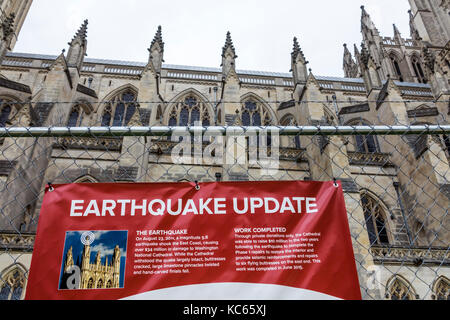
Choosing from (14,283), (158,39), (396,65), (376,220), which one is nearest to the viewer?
(14,283)

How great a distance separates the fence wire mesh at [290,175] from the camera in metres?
9.81

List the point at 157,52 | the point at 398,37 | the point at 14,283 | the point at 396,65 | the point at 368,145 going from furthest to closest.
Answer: the point at 398,37, the point at 396,65, the point at 368,145, the point at 157,52, the point at 14,283

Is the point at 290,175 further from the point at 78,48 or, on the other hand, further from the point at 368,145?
the point at 78,48

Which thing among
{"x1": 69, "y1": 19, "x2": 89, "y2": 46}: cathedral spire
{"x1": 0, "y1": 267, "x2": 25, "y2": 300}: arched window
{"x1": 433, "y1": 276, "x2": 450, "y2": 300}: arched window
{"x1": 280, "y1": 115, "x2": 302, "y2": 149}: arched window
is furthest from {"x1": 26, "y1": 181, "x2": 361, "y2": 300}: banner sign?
{"x1": 69, "y1": 19, "x2": 89, "y2": 46}: cathedral spire

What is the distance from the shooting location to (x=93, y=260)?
79.2 inches

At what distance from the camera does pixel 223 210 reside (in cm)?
221

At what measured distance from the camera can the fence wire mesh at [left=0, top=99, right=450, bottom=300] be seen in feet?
32.2

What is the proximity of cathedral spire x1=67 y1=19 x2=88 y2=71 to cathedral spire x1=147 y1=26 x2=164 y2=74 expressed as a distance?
3598 millimetres

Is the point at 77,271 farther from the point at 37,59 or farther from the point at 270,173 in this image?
the point at 37,59

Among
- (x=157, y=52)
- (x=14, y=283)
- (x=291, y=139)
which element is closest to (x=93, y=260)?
(x=14, y=283)

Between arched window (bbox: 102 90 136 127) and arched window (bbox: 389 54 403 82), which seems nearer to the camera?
arched window (bbox: 102 90 136 127)

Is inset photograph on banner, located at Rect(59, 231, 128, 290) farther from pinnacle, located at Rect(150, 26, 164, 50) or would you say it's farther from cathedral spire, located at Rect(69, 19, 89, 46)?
cathedral spire, located at Rect(69, 19, 89, 46)

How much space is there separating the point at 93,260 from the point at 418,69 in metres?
38.0

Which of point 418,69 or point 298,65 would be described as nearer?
point 298,65
